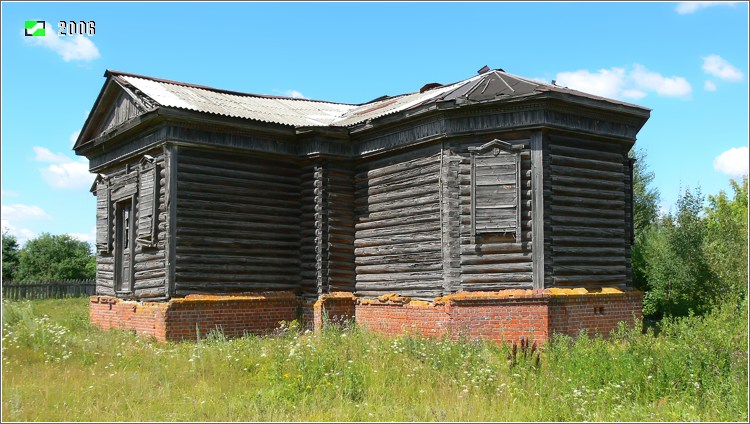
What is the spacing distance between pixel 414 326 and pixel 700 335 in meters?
5.72

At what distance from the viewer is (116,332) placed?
49.4ft

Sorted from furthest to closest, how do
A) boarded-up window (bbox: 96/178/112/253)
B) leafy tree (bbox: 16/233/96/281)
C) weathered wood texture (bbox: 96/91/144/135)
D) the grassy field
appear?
1. leafy tree (bbox: 16/233/96/281)
2. boarded-up window (bbox: 96/178/112/253)
3. weathered wood texture (bbox: 96/91/144/135)
4. the grassy field

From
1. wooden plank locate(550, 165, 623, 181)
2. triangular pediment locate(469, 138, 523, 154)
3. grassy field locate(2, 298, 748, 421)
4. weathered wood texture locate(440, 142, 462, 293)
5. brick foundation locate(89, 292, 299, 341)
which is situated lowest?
grassy field locate(2, 298, 748, 421)

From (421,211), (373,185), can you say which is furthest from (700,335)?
(373,185)

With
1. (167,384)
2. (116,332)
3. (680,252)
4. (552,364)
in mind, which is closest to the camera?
(167,384)

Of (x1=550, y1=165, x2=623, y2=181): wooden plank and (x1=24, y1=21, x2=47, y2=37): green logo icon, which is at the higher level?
(x1=24, y1=21, x2=47, y2=37): green logo icon

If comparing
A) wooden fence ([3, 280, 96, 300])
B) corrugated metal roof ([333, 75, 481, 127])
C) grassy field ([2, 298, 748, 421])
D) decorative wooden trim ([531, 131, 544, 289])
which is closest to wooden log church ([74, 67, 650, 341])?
decorative wooden trim ([531, 131, 544, 289])

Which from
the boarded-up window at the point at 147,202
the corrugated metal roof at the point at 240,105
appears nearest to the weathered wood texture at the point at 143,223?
the boarded-up window at the point at 147,202

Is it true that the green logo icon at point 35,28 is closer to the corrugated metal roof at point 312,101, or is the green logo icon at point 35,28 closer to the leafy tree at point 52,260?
the corrugated metal roof at point 312,101

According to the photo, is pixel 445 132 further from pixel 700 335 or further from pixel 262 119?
pixel 700 335

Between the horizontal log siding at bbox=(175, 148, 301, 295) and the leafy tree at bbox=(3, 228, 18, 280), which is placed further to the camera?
the leafy tree at bbox=(3, 228, 18, 280)

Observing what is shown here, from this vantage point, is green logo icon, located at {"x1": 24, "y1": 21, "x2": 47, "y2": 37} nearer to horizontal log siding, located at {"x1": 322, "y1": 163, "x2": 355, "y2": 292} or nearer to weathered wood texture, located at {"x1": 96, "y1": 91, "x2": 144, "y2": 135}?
weathered wood texture, located at {"x1": 96, "y1": 91, "x2": 144, "y2": 135}

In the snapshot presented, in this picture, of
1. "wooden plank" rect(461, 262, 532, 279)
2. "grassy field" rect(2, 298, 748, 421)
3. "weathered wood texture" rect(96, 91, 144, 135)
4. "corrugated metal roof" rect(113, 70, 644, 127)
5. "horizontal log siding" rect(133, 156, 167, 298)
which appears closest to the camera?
"grassy field" rect(2, 298, 748, 421)

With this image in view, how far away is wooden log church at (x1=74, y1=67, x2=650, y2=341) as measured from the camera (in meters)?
13.2
